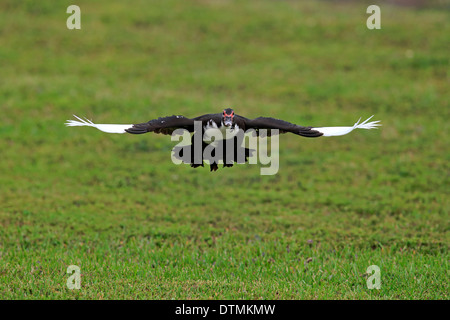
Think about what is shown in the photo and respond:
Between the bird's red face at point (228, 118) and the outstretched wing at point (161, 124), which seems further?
the outstretched wing at point (161, 124)

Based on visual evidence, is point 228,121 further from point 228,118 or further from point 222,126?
point 222,126

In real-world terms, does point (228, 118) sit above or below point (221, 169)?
above

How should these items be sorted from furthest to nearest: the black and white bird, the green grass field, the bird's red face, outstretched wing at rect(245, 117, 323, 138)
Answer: the green grass field → outstretched wing at rect(245, 117, 323, 138) → the black and white bird → the bird's red face

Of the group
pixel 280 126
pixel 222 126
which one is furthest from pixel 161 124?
pixel 280 126

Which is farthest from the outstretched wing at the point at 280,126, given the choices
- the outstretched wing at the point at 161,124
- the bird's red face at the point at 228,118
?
the outstretched wing at the point at 161,124

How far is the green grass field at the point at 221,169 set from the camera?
9367 millimetres

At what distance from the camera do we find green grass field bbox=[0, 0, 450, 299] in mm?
9367


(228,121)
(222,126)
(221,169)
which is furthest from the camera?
(221,169)

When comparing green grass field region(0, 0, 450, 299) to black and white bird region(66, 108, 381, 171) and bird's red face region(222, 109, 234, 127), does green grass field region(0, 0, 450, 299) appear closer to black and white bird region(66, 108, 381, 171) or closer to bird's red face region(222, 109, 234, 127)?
black and white bird region(66, 108, 381, 171)

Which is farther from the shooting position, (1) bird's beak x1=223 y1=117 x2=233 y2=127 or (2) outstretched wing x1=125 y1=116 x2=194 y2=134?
(2) outstretched wing x1=125 y1=116 x2=194 y2=134

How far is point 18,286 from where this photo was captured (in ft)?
28.2

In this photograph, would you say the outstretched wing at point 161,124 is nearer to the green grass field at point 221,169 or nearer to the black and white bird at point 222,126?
the black and white bird at point 222,126

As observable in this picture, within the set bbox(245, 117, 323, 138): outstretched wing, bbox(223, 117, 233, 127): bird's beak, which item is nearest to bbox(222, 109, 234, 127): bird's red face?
bbox(223, 117, 233, 127): bird's beak

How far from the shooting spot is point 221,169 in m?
15.6
